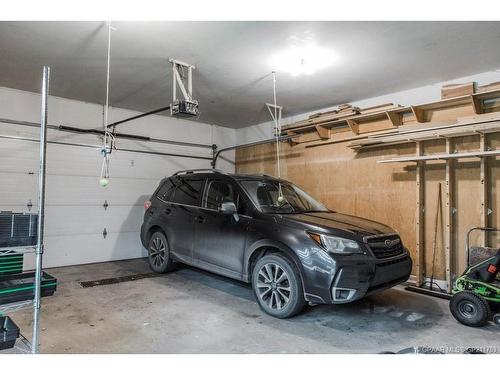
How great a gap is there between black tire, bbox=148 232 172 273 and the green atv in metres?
3.81

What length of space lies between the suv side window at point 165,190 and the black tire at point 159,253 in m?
0.58

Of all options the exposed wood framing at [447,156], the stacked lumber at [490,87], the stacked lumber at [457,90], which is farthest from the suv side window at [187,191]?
the stacked lumber at [490,87]

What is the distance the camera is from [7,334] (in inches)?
89.0

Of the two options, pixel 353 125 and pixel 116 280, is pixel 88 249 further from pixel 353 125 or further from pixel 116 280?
pixel 353 125

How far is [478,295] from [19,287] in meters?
4.09

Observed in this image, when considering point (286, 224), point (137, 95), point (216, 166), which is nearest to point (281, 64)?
point (286, 224)

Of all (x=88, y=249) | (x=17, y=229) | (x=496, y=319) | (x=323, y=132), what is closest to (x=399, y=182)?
(x=323, y=132)

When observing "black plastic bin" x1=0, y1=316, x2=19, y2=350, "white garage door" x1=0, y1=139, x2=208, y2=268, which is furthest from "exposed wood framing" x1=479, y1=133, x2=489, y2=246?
"white garage door" x1=0, y1=139, x2=208, y2=268

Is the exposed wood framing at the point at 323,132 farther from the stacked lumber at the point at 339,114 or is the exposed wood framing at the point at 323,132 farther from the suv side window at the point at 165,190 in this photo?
the suv side window at the point at 165,190

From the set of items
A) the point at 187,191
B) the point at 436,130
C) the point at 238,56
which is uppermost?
the point at 238,56

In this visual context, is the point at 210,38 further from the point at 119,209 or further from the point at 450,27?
the point at 119,209

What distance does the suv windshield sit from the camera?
4070mm

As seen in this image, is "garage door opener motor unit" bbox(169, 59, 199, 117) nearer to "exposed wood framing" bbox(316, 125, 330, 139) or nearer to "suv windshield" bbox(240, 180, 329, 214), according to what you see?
"suv windshield" bbox(240, 180, 329, 214)

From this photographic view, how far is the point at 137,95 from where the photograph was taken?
5695 mm
